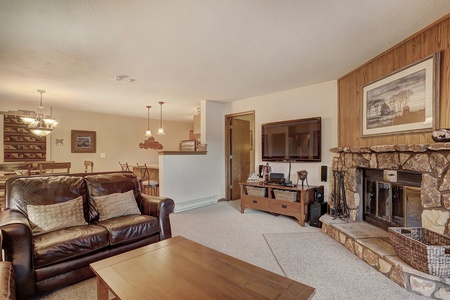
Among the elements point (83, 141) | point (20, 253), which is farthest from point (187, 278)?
point (83, 141)

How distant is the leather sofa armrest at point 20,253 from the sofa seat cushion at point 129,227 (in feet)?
1.97

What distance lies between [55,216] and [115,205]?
563 mm

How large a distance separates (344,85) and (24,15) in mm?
3956

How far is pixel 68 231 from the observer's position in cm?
209

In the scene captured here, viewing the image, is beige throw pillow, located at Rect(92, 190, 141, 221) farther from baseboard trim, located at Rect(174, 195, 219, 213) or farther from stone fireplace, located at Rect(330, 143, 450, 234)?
stone fireplace, located at Rect(330, 143, 450, 234)

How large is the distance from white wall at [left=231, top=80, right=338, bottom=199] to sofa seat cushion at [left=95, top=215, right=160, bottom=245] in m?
2.83

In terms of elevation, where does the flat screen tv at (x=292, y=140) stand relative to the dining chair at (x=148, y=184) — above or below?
above

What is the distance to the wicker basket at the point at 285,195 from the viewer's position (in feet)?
12.1

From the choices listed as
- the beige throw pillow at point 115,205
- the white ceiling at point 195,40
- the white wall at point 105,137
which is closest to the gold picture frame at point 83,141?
the white wall at point 105,137

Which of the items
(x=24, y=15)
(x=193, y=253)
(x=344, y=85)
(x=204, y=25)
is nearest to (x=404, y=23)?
(x=344, y=85)

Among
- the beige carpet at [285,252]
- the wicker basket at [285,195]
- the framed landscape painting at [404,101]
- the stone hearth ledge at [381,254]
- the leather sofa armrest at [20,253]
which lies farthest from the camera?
the wicker basket at [285,195]

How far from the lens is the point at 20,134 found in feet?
17.0

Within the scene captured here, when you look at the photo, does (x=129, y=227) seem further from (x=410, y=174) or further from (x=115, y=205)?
(x=410, y=174)

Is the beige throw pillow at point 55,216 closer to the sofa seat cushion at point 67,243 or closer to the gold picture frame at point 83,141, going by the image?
the sofa seat cushion at point 67,243
